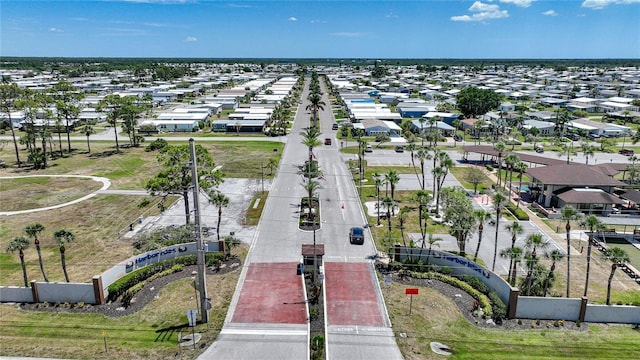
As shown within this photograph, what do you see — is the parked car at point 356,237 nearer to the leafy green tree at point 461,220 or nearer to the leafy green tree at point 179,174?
the leafy green tree at point 461,220

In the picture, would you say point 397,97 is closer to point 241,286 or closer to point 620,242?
point 620,242

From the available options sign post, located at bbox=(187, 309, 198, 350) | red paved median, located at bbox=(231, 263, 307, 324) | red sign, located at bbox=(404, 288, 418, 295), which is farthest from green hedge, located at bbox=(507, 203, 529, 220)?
sign post, located at bbox=(187, 309, 198, 350)

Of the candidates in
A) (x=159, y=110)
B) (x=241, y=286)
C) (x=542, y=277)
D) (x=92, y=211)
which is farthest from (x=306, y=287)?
(x=159, y=110)

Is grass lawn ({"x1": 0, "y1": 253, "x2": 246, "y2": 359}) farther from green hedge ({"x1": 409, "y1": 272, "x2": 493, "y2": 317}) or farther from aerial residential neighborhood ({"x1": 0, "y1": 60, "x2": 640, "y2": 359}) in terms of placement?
green hedge ({"x1": 409, "y1": 272, "x2": 493, "y2": 317})

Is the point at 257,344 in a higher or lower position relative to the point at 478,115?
lower

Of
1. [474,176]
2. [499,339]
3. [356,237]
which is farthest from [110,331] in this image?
[474,176]

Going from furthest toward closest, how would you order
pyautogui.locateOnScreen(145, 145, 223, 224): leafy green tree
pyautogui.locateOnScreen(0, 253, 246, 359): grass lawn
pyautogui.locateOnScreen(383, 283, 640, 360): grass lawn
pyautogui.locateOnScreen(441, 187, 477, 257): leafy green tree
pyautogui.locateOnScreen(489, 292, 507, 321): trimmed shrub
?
pyautogui.locateOnScreen(145, 145, 223, 224): leafy green tree < pyautogui.locateOnScreen(441, 187, 477, 257): leafy green tree < pyautogui.locateOnScreen(489, 292, 507, 321): trimmed shrub < pyautogui.locateOnScreen(383, 283, 640, 360): grass lawn < pyautogui.locateOnScreen(0, 253, 246, 359): grass lawn

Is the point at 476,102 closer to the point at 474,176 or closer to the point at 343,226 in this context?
the point at 474,176
